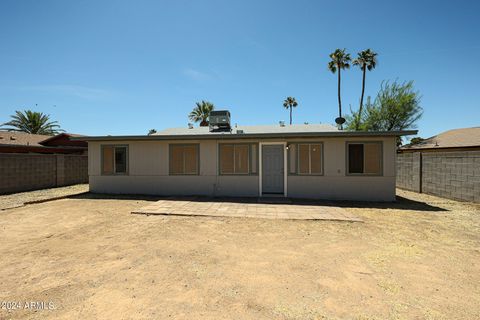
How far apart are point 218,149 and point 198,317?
8.09m

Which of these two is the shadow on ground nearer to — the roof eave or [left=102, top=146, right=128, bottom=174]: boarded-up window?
[left=102, top=146, right=128, bottom=174]: boarded-up window

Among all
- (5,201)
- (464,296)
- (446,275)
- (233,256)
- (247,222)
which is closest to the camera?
(464,296)

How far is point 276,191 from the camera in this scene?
33.7 ft

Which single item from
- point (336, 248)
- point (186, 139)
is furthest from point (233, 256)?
point (186, 139)

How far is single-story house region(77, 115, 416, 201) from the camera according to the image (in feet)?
30.7

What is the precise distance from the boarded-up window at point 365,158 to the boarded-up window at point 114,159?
10065 mm

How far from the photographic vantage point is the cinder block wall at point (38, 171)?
35.9 ft

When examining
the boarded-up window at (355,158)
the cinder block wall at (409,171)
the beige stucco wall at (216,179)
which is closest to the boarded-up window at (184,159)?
the beige stucco wall at (216,179)

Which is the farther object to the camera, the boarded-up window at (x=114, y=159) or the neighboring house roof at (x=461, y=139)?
the neighboring house roof at (x=461, y=139)

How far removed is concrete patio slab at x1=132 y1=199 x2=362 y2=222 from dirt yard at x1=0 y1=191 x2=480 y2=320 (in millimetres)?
552

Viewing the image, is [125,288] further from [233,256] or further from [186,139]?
[186,139]

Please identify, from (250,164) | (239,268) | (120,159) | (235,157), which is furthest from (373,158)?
(120,159)

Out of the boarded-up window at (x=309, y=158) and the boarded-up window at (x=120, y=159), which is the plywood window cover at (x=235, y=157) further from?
the boarded-up window at (x=120, y=159)

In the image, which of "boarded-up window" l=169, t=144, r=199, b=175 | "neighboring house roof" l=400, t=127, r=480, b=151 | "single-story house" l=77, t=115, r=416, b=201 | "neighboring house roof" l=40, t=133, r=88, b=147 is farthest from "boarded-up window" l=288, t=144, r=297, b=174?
"neighboring house roof" l=40, t=133, r=88, b=147
